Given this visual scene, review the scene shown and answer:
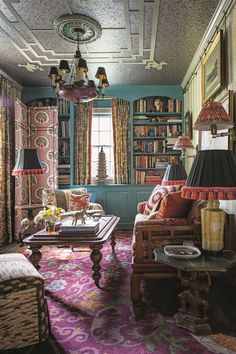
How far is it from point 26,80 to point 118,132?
1.96m

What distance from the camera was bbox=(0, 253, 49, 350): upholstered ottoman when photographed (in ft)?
5.46

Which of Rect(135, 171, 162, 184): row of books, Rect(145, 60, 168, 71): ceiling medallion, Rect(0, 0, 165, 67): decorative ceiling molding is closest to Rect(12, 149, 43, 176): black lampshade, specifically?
Rect(0, 0, 165, 67): decorative ceiling molding

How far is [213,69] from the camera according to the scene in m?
3.02

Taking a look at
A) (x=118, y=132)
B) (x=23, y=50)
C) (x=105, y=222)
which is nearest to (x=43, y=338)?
(x=105, y=222)

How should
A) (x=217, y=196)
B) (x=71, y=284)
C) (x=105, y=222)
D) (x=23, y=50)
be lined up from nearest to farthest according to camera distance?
(x=217, y=196) < (x=71, y=284) < (x=105, y=222) < (x=23, y=50)

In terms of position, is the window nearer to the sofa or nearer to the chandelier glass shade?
the chandelier glass shade

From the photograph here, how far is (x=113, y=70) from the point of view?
462cm

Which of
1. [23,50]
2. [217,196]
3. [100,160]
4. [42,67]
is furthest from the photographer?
[100,160]

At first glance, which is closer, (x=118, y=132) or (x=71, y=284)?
(x=71, y=284)

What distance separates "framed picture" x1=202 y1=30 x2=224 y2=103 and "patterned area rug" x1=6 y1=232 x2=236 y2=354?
209 centimetres

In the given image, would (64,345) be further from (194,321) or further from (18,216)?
(18,216)

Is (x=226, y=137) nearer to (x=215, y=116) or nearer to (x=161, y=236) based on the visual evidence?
(x=215, y=116)

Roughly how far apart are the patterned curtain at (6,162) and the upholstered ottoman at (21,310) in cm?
295

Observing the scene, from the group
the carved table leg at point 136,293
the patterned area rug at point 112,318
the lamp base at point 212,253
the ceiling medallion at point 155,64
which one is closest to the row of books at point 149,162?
the ceiling medallion at point 155,64
